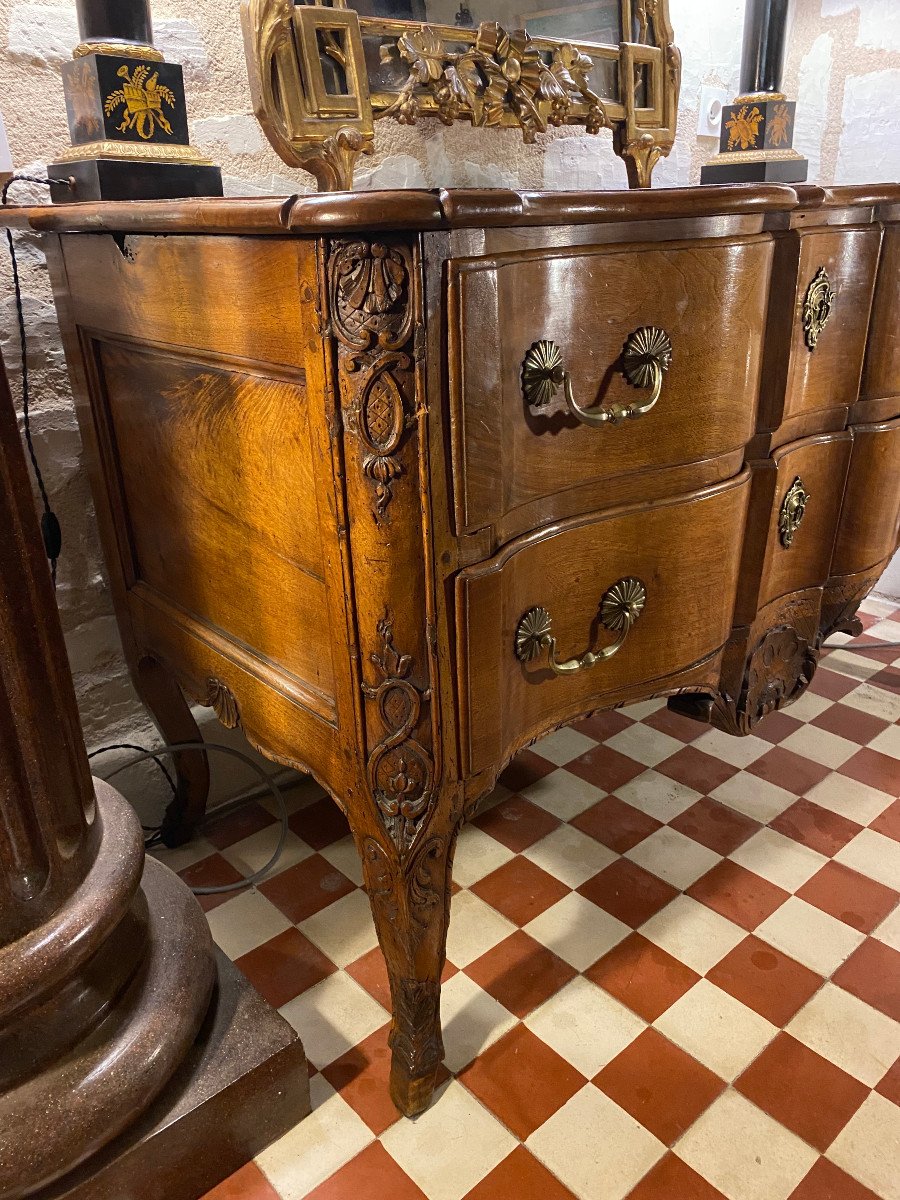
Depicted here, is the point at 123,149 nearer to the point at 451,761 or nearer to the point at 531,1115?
the point at 451,761

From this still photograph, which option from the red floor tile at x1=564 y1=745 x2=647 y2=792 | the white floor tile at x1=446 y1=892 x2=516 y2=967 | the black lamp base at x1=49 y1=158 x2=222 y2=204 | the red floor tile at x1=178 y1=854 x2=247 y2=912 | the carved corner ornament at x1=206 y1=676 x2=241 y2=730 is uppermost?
the black lamp base at x1=49 y1=158 x2=222 y2=204

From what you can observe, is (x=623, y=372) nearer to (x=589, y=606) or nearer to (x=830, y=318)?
(x=589, y=606)

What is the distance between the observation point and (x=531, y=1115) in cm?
102

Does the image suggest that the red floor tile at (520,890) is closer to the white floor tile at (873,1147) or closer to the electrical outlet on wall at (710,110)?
the white floor tile at (873,1147)

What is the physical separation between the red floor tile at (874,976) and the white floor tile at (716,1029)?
0.47ft

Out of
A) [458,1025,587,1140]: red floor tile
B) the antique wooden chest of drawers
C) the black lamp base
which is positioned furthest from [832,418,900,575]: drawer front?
the black lamp base

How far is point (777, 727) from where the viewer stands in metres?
1.79

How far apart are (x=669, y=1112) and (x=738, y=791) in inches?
26.5

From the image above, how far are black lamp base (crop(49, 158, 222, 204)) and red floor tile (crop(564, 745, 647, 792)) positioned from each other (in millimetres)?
1142

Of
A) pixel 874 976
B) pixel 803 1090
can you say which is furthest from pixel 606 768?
pixel 803 1090

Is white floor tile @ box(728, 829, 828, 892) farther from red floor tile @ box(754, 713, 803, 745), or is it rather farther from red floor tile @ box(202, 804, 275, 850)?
red floor tile @ box(202, 804, 275, 850)

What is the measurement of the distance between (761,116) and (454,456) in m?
1.10

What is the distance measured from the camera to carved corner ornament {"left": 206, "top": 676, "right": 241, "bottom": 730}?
3.48ft

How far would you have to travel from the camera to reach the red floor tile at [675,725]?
1775 millimetres
